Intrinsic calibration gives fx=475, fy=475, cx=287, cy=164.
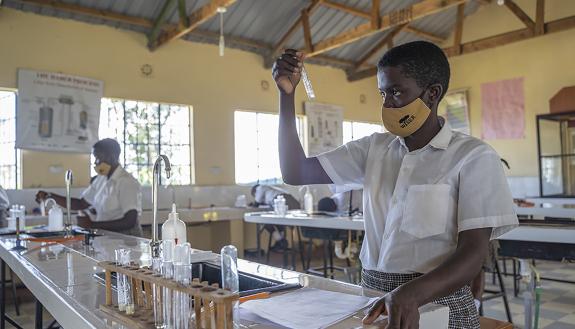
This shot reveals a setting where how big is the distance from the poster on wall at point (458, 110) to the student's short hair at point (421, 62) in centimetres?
822

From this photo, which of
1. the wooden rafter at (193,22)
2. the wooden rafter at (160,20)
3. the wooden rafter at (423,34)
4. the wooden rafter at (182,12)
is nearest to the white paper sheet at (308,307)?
the wooden rafter at (193,22)

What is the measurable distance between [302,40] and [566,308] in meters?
5.56

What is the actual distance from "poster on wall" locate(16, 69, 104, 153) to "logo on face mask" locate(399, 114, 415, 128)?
556 centimetres

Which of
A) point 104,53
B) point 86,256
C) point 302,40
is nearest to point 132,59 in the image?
point 104,53

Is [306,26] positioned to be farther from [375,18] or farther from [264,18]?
[375,18]

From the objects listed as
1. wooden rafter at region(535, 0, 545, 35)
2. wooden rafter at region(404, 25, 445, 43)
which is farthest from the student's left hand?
wooden rafter at region(404, 25, 445, 43)

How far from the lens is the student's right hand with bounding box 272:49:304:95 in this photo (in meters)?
1.24

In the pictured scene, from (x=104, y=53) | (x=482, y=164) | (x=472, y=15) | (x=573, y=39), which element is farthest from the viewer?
(x=472, y=15)

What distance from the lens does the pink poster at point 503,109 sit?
8.22 m

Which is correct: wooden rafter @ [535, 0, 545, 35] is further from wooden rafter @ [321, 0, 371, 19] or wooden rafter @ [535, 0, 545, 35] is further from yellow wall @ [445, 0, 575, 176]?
wooden rafter @ [321, 0, 371, 19]

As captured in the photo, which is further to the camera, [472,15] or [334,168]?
[472,15]

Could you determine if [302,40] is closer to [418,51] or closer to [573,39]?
[573,39]

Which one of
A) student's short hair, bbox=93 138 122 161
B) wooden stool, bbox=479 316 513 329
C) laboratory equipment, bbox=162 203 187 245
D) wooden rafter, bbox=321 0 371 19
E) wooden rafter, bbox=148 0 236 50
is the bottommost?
wooden stool, bbox=479 316 513 329

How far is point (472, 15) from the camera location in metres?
8.98
